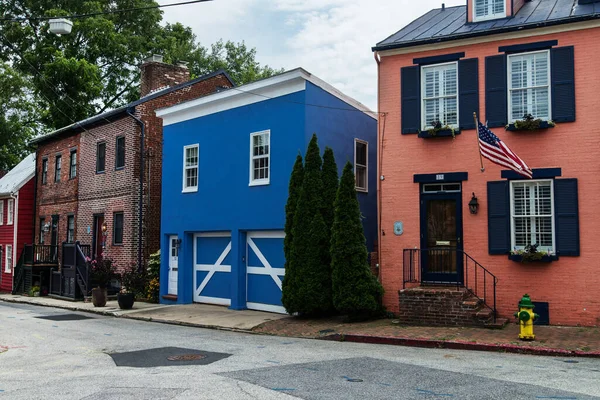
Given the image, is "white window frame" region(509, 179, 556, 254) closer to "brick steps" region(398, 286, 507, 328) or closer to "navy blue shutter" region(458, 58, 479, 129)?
"brick steps" region(398, 286, 507, 328)

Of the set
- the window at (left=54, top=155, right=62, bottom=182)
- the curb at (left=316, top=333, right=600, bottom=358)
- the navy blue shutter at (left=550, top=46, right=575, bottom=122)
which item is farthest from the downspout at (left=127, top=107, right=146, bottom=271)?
the navy blue shutter at (left=550, top=46, right=575, bottom=122)

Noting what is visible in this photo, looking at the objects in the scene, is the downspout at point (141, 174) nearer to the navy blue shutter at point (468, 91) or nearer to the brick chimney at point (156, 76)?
the brick chimney at point (156, 76)

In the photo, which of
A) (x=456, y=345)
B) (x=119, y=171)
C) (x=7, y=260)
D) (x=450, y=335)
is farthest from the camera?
(x=7, y=260)

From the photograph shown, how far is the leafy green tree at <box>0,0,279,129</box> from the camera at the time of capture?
35000 mm

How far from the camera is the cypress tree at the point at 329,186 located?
1458 cm

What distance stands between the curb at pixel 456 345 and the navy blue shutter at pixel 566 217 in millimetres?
3241

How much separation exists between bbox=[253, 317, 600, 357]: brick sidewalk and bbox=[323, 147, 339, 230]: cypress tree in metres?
2.50

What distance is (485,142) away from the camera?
489 inches

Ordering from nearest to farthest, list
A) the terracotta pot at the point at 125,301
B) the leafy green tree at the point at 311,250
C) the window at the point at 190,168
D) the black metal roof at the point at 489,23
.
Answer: the black metal roof at the point at 489,23 < the leafy green tree at the point at 311,250 < the terracotta pot at the point at 125,301 < the window at the point at 190,168

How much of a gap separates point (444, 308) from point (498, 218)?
2400 millimetres

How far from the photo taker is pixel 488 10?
14.6 meters

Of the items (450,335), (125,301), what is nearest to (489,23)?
(450,335)

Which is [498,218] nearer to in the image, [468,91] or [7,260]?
[468,91]

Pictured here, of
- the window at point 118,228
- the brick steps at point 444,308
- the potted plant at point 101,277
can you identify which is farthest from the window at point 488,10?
the window at point 118,228
